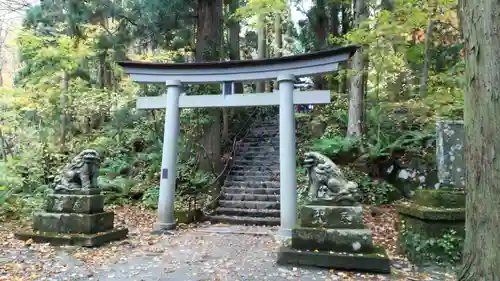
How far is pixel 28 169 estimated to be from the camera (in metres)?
11.2

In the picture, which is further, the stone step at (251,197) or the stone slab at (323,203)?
the stone step at (251,197)

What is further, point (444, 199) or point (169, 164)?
point (169, 164)

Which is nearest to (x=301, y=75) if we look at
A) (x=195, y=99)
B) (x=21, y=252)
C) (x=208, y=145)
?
(x=195, y=99)

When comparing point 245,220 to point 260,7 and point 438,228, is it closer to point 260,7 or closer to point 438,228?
point 438,228

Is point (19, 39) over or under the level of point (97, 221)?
over

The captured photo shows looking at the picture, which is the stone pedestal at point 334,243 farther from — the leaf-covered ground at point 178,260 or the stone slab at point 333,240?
the leaf-covered ground at point 178,260

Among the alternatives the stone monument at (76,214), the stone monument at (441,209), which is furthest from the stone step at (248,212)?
the stone monument at (441,209)

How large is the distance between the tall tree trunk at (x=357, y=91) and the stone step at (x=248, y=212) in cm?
341

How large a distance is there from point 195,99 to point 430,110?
6.98 meters

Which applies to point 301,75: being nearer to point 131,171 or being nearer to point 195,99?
point 195,99

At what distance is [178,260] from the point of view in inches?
224

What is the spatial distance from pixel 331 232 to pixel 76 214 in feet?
15.5

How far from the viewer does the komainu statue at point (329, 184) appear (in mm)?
5551

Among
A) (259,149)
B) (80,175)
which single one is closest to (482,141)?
(80,175)
